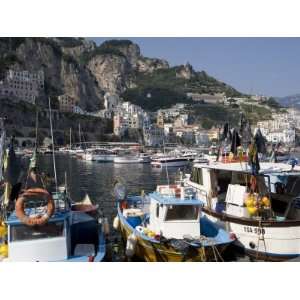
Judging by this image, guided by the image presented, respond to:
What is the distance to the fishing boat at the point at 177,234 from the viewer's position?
1058 centimetres

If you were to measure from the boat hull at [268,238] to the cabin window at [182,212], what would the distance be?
182 centimetres

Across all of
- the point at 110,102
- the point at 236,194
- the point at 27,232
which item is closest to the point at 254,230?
the point at 236,194

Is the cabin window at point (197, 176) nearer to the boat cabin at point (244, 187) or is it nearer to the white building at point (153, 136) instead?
the boat cabin at point (244, 187)

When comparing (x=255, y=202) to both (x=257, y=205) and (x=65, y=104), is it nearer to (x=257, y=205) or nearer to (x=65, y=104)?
(x=257, y=205)

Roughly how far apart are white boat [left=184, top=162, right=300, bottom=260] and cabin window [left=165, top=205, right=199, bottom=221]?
1819 millimetres

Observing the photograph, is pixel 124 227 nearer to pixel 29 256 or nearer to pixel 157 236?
pixel 157 236

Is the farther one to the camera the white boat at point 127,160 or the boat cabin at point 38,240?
the white boat at point 127,160

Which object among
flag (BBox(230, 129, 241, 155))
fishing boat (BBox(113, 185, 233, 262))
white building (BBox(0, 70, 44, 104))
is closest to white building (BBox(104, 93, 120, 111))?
white building (BBox(0, 70, 44, 104))

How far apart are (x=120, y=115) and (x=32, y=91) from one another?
32241 mm

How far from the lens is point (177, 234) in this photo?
37.0 feet

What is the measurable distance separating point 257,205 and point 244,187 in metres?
0.96

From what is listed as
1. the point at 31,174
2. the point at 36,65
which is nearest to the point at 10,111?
the point at 36,65

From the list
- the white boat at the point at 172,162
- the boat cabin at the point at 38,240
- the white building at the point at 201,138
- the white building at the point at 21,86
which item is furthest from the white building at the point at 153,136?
the boat cabin at the point at 38,240

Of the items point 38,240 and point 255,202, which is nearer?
point 38,240
